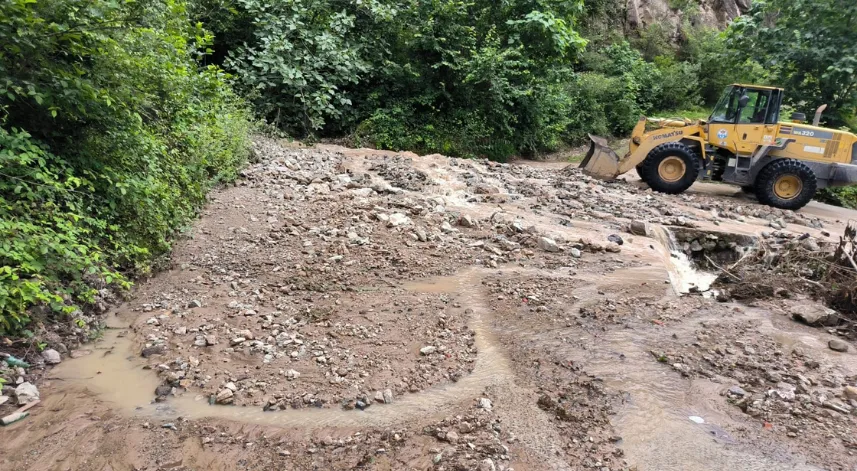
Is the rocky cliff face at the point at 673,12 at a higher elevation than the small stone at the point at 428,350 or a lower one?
higher

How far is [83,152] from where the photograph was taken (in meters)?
4.63

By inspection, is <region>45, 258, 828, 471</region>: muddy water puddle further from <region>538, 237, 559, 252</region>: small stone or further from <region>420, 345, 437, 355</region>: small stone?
<region>538, 237, 559, 252</region>: small stone

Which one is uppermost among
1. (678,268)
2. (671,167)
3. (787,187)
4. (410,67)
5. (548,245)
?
(410,67)

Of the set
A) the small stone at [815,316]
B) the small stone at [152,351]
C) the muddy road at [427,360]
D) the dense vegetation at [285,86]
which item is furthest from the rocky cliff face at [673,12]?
the small stone at [152,351]

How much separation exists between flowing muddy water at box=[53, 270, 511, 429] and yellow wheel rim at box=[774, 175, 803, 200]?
8.68m

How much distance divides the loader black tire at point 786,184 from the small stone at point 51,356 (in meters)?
11.3

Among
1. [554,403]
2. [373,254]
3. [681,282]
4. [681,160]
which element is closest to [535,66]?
[681,160]

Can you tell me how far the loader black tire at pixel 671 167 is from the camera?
10125 millimetres

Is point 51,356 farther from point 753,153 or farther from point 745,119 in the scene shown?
point 753,153

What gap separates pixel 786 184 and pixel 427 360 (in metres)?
9.41

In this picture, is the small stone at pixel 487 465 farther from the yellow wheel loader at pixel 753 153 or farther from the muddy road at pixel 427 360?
the yellow wheel loader at pixel 753 153

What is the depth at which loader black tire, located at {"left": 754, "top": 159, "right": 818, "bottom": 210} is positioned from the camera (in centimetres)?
993

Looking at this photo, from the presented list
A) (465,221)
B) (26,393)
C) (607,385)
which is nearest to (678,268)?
(465,221)

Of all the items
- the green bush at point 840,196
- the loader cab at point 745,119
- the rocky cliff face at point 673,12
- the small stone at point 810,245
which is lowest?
the small stone at point 810,245
